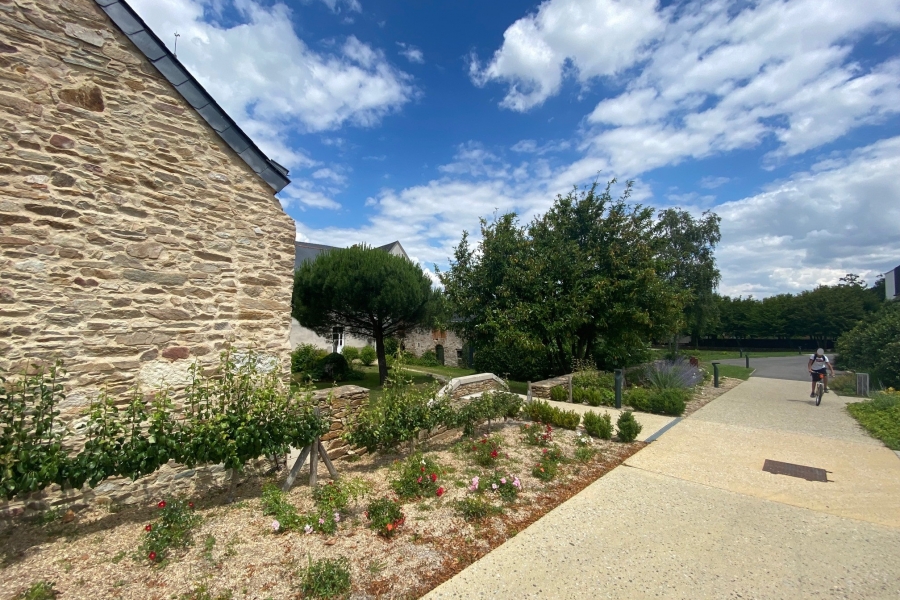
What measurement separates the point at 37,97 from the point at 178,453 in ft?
12.2

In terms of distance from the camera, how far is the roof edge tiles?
4305mm

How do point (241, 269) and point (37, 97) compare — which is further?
point (241, 269)

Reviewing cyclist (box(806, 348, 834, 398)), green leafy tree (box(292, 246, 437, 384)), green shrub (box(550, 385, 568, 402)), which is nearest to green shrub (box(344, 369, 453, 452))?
green shrub (box(550, 385, 568, 402))

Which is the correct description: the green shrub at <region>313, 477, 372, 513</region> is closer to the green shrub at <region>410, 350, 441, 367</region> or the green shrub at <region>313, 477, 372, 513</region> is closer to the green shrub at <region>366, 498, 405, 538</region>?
the green shrub at <region>366, 498, 405, 538</region>

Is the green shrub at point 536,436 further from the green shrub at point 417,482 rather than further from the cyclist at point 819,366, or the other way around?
the cyclist at point 819,366

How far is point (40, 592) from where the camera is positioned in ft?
8.28

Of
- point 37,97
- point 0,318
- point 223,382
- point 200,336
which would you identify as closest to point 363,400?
point 223,382

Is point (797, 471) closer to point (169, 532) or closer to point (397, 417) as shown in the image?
point (397, 417)

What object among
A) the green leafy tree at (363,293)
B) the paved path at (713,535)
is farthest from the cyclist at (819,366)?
the green leafy tree at (363,293)

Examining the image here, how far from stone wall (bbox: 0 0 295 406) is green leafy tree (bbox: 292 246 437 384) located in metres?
7.73

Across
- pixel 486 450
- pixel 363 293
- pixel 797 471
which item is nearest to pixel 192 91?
pixel 486 450

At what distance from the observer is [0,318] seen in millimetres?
3510

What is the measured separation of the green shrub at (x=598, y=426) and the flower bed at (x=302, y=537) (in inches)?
71.6

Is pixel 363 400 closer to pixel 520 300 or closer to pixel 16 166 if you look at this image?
pixel 16 166
